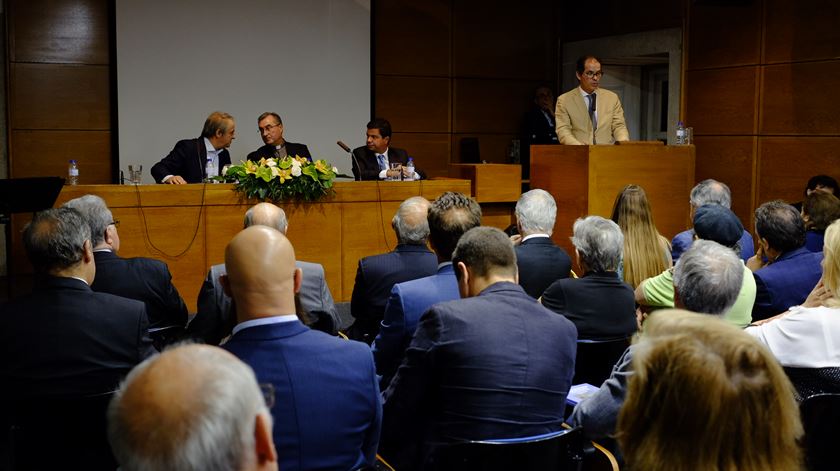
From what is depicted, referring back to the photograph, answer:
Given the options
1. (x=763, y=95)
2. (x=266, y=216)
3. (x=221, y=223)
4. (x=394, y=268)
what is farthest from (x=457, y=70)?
(x=394, y=268)

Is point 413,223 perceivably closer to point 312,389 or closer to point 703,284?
point 703,284

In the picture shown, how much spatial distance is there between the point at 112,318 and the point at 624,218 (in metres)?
2.84

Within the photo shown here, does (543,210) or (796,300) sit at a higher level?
(543,210)

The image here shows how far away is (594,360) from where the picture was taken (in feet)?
10.9

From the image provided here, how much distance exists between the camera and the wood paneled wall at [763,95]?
26.0 feet

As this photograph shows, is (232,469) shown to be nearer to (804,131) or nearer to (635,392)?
(635,392)

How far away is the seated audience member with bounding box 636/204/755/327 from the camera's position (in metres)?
3.43

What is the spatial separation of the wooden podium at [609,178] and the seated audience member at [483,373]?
14.6 feet

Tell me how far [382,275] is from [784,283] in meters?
1.78

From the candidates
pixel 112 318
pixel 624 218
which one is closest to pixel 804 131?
pixel 624 218

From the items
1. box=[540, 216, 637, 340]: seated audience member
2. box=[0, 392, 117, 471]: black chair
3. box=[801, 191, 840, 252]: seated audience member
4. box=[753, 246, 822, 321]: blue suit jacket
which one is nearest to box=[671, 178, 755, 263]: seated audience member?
box=[801, 191, 840, 252]: seated audience member

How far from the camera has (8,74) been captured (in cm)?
840

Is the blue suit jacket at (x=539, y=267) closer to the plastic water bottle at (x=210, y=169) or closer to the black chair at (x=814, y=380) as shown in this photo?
the black chair at (x=814, y=380)

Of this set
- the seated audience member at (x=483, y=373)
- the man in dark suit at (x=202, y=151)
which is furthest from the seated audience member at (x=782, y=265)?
the man in dark suit at (x=202, y=151)
